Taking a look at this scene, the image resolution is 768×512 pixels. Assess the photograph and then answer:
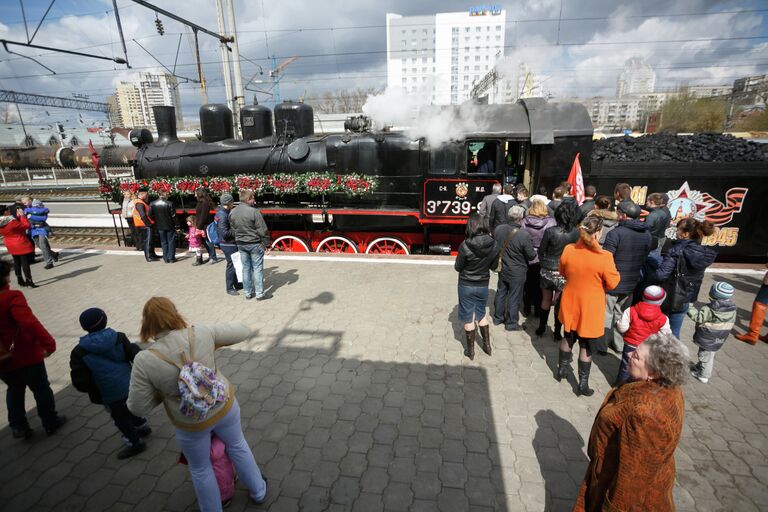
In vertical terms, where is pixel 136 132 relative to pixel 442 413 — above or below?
above

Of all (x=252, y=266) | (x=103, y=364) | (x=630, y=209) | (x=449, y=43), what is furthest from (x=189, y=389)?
(x=449, y=43)

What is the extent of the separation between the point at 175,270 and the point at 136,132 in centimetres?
532

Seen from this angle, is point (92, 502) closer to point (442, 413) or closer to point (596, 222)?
point (442, 413)

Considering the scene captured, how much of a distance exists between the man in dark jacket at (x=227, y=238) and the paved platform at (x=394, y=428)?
0.85m

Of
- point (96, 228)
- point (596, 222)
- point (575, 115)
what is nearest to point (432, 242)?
point (575, 115)

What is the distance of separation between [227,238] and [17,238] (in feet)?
12.9

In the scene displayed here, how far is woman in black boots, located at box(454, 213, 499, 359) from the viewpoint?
393 centimetres

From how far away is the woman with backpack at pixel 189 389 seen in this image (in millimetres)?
2158

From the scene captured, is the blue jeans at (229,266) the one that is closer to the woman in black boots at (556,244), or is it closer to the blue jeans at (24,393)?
the blue jeans at (24,393)

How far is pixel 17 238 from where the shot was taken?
663 centimetres

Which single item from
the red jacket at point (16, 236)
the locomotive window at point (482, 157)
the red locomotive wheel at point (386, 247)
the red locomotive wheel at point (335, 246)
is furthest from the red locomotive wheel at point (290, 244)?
the red jacket at point (16, 236)

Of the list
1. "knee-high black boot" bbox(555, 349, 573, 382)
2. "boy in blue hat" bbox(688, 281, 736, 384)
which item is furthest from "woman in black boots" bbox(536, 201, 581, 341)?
"boy in blue hat" bbox(688, 281, 736, 384)

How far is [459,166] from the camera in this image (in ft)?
24.1

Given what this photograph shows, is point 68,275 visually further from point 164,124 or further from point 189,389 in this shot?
point 189,389
